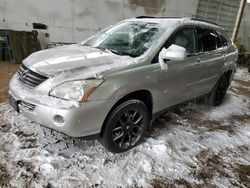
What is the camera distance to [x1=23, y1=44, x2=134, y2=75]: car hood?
2500mm

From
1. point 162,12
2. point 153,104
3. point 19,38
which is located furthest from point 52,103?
point 162,12

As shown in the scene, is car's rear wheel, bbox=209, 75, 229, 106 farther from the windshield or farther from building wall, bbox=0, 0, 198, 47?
building wall, bbox=0, 0, 198, 47

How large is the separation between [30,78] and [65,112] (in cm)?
65

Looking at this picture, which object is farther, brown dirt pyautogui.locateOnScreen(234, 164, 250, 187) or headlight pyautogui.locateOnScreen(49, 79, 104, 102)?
brown dirt pyautogui.locateOnScreen(234, 164, 250, 187)

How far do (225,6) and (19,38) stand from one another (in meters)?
10.2

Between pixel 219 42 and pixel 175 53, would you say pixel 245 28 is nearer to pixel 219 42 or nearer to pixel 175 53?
pixel 219 42

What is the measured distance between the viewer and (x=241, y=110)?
493cm

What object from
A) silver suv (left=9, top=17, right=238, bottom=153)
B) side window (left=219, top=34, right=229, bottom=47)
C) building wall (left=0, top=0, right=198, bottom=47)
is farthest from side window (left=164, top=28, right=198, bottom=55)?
building wall (left=0, top=0, right=198, bottom=47)

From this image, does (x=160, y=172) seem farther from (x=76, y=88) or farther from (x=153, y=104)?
(x=76, y=88)

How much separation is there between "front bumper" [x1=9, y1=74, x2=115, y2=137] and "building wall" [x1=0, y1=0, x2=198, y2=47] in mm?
5557

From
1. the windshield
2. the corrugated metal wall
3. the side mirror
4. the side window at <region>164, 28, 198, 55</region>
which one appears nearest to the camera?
the side mirror

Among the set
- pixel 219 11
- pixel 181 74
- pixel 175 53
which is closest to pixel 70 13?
pixel 181 74

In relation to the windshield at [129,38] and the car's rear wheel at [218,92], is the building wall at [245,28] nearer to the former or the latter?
the car's rear wheel at [218,92]

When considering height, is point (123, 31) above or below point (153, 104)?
above
